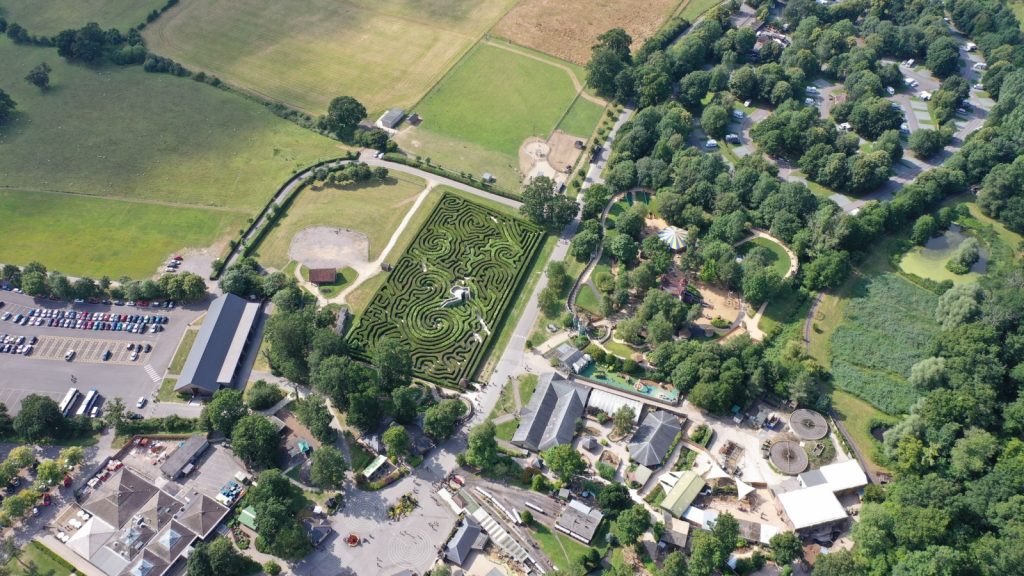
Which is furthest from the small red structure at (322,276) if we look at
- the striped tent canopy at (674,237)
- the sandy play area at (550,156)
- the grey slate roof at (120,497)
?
the striped tent canopy at (674,237)

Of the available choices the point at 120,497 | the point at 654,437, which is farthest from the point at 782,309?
the point at 120,497

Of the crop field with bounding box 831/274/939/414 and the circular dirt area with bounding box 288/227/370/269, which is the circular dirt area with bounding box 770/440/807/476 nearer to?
the crop field with bounding box 831/274/939/414

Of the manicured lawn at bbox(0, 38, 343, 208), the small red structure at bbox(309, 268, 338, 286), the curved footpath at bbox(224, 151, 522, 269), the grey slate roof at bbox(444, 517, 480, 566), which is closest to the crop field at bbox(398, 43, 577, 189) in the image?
the curved footpath at bbox(224, 151, 522, 269)

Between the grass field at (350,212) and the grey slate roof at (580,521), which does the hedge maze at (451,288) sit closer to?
the grass field at (350,212)

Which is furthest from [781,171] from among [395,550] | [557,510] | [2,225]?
[2,225]

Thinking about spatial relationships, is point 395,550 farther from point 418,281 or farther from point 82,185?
point 82,185
